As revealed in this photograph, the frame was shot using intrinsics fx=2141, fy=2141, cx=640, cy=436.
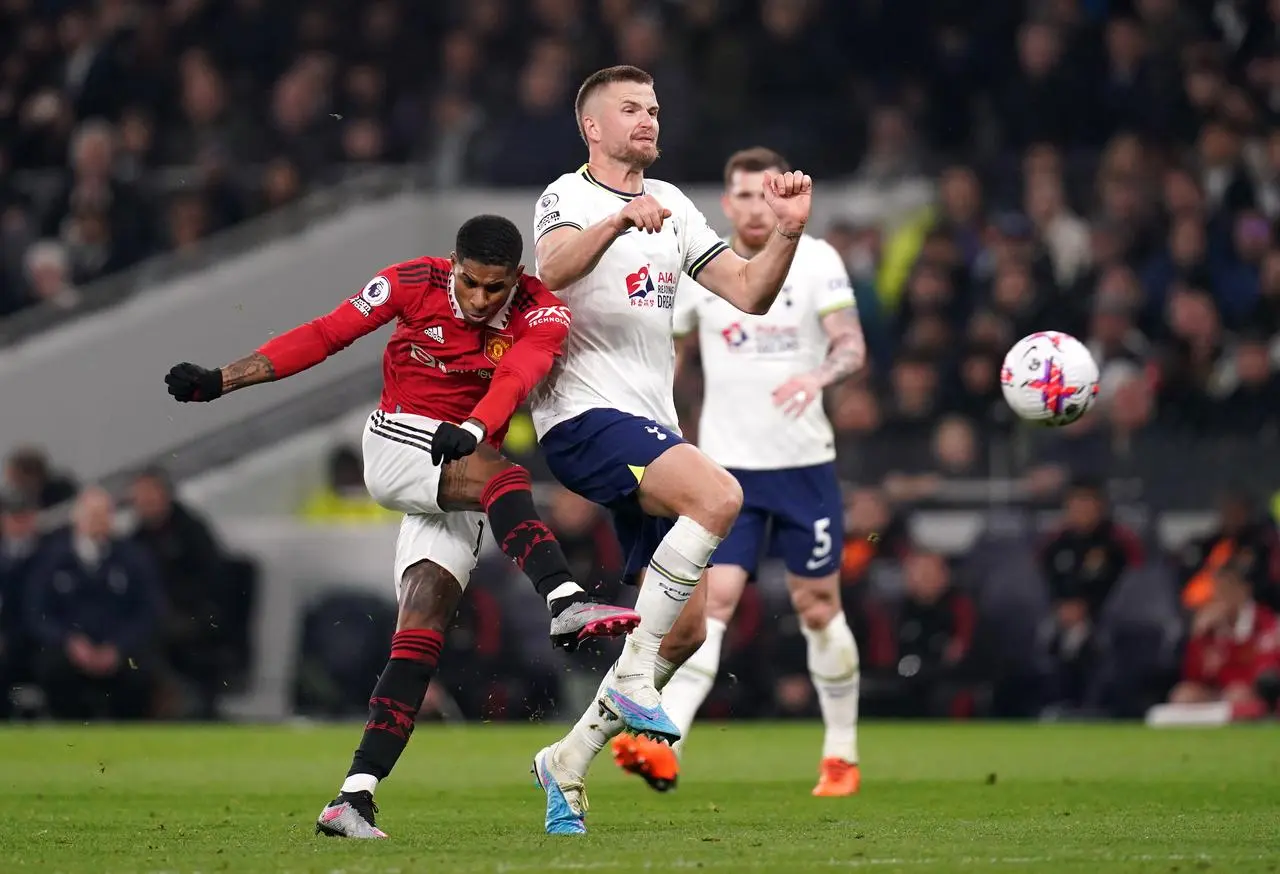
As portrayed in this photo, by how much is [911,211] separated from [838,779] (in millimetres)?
9741

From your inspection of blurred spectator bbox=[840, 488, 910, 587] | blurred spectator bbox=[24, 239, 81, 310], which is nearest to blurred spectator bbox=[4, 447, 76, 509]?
blurred spectator bbox=[24, 239, 81, 310]

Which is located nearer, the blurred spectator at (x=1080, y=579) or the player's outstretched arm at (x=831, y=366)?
the player's outstretched arm at (x=831, y=366)

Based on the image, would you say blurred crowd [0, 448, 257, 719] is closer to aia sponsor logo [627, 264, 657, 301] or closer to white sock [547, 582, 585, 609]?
aia sponsor logo [627, 264, 657, 301]

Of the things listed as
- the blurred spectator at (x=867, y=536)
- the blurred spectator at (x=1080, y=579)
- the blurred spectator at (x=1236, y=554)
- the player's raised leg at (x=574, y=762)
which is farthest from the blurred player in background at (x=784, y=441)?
the blurred spectator at (x=1236, y=554)

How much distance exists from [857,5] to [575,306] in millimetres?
12244

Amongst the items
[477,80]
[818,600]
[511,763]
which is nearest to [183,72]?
[477,80]

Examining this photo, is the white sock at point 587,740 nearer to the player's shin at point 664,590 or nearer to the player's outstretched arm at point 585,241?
the player's shin at point 664,590

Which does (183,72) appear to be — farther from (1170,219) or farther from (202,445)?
(1170,219)

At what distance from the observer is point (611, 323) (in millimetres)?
7891

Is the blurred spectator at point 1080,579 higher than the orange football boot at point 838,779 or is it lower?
higher

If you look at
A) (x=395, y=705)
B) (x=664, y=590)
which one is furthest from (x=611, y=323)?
(x=395, y=705)

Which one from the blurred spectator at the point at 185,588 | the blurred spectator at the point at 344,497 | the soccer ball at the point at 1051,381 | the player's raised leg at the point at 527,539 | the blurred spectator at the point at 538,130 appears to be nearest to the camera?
the player's raised leg at the point at 527,539

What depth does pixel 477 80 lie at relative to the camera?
20.3m

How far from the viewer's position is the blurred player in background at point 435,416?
7.45 m
